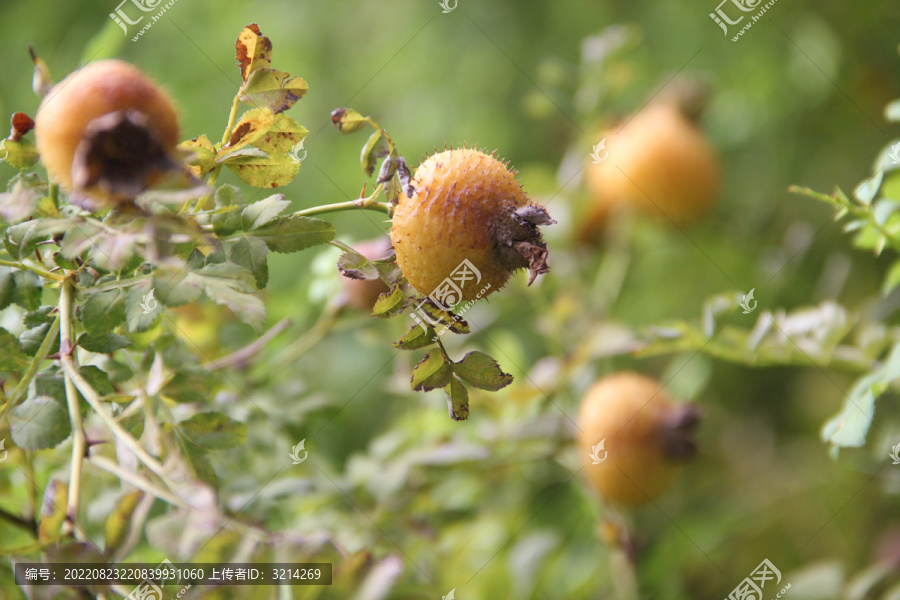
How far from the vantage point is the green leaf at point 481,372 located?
601 millimetres

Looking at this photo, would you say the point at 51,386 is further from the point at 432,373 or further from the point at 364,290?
the point at 364,290

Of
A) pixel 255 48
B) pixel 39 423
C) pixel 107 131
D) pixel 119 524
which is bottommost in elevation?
pixel 119 524

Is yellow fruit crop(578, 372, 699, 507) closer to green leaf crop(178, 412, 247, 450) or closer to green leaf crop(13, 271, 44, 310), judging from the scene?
green leaf crop(178, 412, 247, 450)

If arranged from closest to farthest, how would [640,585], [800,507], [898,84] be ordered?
[640,585]
[800,507]
[898,84]

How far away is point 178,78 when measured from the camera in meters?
1.71

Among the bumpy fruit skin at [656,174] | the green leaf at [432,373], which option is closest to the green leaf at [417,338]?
the green leaf at [432,373]

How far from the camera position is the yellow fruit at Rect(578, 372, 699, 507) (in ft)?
3.45

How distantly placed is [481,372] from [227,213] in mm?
251

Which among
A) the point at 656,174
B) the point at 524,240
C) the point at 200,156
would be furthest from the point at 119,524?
the point at 656,174

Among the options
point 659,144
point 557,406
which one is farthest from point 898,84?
point 557,406

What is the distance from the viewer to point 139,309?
1.70 ft

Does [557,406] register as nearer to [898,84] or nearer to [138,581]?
[138,581]

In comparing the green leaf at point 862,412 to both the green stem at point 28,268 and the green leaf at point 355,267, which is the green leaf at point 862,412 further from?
the green stem at point 28,268

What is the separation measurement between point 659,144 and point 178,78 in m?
1.16
